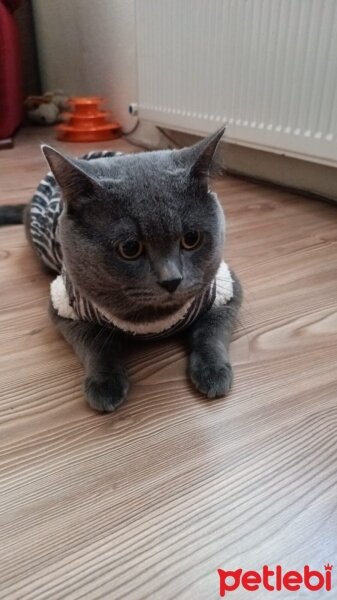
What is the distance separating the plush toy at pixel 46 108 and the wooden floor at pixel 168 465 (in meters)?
2.44

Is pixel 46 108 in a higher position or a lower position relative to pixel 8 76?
lower

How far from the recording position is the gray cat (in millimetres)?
688

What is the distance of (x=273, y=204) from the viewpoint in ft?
5.66

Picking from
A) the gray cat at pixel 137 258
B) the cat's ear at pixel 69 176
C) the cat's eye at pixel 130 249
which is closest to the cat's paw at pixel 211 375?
the gray cat at pixel 137 258

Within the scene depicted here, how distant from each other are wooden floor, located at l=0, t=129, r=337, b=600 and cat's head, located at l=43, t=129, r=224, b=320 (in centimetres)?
18

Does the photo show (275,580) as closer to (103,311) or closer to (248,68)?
(103,311)

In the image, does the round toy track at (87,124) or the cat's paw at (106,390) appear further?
the round toy track at (87,124)

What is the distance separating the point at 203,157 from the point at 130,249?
0.59 feet

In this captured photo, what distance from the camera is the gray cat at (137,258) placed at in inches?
27.1

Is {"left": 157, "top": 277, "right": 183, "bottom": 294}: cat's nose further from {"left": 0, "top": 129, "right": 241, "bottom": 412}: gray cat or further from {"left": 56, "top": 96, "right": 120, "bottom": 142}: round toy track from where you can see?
{"left": 56, "top": 96, "right": 120, "bottom": 142}: round toy track

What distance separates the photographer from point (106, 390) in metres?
0.76

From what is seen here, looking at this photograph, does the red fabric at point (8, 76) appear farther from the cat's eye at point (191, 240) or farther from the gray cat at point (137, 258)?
the cat's eye at point (191, 240)

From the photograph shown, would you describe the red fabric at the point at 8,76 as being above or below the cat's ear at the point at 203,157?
below

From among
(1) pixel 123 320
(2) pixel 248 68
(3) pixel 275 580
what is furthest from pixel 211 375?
(2) pixel 248 68
